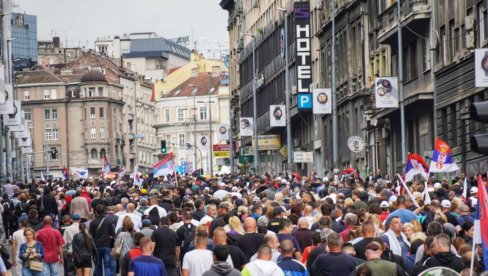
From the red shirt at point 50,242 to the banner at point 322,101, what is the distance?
40.7 m

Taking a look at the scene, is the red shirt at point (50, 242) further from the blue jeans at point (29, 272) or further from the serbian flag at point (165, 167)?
the serbian flag at point (165, 167)

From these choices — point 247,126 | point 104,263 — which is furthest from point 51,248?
point 247,126

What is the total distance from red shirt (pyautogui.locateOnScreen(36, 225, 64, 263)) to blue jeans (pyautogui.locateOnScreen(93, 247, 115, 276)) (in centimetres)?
110

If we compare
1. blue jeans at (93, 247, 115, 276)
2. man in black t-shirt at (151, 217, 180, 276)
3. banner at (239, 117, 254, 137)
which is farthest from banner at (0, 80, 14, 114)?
man in black t-shirt at (151, 217, 180, 276)

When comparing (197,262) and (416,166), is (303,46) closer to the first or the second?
(416,166)

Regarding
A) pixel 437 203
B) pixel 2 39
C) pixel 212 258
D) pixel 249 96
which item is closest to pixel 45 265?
pixel 437 203

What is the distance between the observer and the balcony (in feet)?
186

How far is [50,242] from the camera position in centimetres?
2761

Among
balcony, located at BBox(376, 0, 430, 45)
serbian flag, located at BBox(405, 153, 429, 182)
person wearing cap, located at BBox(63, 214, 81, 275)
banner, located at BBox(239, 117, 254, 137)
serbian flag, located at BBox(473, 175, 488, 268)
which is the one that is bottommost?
person wearing cap, located at BBox(63, 214, 81, 275)

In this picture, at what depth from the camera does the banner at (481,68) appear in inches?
1636

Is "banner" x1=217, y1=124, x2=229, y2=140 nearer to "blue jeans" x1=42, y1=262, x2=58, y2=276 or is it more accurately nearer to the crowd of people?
the crowd of people

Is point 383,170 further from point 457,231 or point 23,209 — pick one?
point 457,231

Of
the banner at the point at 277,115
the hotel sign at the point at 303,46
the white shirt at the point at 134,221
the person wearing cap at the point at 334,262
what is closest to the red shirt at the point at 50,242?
the white shirt at the point at 134,221

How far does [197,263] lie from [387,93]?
37636 millimetres
